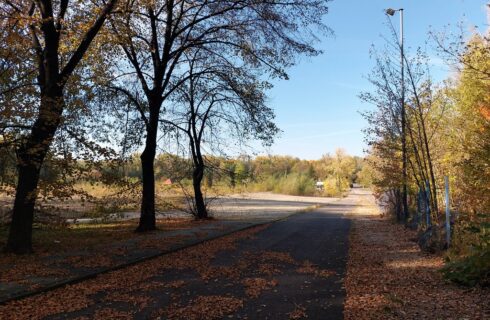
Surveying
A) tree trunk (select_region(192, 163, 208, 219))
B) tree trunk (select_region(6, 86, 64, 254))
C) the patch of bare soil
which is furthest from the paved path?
tree trunk (select_region(192, 163, 208, 219))

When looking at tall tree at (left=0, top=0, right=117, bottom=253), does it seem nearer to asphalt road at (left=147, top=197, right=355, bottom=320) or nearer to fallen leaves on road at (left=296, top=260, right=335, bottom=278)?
asphalt road at (left=147, top=197, right=355, bottom=320)

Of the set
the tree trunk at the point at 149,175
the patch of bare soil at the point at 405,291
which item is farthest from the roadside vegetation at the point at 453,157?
the tree trunk at the point at 149,175

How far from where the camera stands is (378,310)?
6.16 meters

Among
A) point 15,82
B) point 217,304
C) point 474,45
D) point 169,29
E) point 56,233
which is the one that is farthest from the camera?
point 169,29

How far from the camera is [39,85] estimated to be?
11.9m

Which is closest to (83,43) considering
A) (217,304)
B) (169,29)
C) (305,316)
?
(169,29)

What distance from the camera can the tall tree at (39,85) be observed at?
1073 centimetres

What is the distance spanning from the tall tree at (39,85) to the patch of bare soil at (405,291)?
24.2ft

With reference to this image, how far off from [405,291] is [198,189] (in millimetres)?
17753

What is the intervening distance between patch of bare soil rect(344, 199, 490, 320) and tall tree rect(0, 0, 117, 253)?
7387 millimetres

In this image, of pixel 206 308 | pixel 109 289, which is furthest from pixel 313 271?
pixel 109 289

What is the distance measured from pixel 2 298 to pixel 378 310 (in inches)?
217

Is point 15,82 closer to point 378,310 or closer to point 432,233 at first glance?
point 378,310

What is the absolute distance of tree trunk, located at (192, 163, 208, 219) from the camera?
2414 cm
